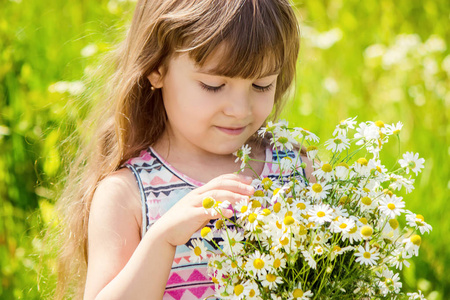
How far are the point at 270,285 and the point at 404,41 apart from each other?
223 cm

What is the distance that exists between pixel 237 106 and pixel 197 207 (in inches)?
11.1

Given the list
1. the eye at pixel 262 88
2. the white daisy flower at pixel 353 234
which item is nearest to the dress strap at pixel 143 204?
the eye at pixel 262 88

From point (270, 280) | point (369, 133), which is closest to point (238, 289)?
point (270, 280)

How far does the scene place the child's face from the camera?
1.45 m

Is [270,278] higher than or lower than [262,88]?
lower

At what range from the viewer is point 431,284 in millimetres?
2229

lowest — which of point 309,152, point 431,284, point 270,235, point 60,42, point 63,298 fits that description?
point 63,298

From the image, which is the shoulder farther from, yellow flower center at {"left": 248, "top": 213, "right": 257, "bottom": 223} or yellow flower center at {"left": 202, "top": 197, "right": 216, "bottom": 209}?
yellow flower center at {"left": 248, "top": 213, "right": 257, "bottom": 223}

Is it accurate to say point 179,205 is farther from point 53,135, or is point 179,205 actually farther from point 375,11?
point 375,11

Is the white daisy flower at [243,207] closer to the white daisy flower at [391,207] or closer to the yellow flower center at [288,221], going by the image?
the yellow flower center at [288,221]

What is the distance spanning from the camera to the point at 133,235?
4.91ft

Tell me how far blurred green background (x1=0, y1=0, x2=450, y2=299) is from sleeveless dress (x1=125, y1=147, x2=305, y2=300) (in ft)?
1.54

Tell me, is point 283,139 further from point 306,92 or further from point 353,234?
point 306,92

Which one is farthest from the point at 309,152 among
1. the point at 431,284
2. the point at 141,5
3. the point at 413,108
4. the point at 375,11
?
the point at 375,11
